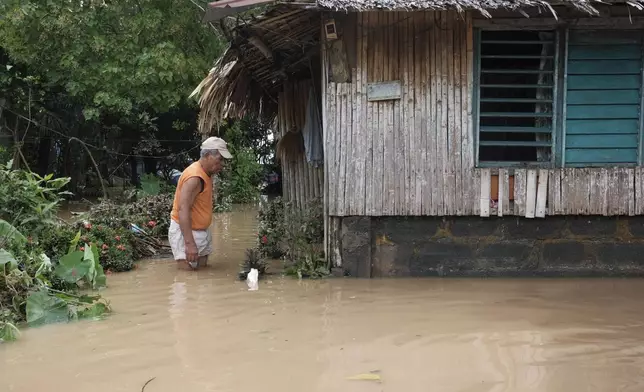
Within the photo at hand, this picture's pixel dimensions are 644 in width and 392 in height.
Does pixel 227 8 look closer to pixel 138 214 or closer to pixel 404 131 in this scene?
→ pixel 404 131

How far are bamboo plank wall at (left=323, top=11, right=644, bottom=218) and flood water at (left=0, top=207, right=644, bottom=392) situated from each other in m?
0.80

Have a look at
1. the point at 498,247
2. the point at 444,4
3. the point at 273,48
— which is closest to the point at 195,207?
the point at 273,48

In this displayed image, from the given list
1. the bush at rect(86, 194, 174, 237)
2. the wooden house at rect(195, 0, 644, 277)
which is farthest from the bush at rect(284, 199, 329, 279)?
the bush at rect(86, 194, 174, 237)

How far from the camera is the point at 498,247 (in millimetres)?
6664

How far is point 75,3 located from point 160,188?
4.87m

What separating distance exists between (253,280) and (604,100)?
4142mm

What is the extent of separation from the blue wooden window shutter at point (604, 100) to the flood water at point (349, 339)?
1387 millimetres

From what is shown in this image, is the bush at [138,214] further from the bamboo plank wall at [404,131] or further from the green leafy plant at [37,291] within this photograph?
the bamboo plank wall at [404,131]

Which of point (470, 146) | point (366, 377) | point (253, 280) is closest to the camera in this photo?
point (366, 377)

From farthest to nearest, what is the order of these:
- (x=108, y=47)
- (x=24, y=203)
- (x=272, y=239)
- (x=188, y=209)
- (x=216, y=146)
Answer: (x=108, y=47), (x=272, y=239), (x=216, y=146), (x=188, y=209), (x=24, y=203)

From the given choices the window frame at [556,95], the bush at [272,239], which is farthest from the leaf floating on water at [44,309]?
the window frame at [556,95]

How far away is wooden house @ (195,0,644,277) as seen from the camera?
257 inches

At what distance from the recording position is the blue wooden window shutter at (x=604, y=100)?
6633 millimetres

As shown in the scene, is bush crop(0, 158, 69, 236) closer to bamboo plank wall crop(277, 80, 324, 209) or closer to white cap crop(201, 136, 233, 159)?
white cap crop(201, 136, 233, 159)
